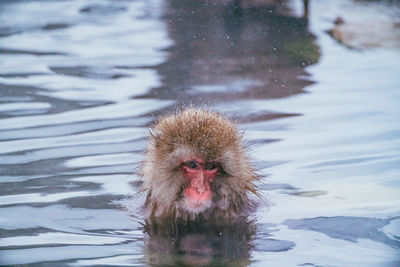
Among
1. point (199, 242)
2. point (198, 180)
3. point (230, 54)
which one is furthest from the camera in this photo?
point (230, 54)

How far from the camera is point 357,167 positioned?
225 inches

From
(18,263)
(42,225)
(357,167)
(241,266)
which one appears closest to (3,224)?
(42,225)

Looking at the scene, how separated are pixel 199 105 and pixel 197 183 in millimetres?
2792

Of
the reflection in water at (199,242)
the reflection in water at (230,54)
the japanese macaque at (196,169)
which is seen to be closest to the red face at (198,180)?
the japanese macaque at (196,169)

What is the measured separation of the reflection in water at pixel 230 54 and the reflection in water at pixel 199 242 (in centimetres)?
276

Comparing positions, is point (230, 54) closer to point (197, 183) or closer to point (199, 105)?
point (199, 105)

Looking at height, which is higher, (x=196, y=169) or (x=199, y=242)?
(x=196, y=169)

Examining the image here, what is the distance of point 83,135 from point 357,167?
6.40 ft

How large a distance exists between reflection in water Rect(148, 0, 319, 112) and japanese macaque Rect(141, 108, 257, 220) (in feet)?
8.52

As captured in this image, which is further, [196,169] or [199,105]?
[199,105]

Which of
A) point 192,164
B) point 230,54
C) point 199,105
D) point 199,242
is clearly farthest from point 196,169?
point 230,54

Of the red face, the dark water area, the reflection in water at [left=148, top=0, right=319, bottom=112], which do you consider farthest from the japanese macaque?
the reflection in water at [left=148, top=0, right=319, bottom=112]

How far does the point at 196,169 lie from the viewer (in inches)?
176

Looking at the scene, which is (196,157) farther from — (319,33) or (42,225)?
(319,33)
